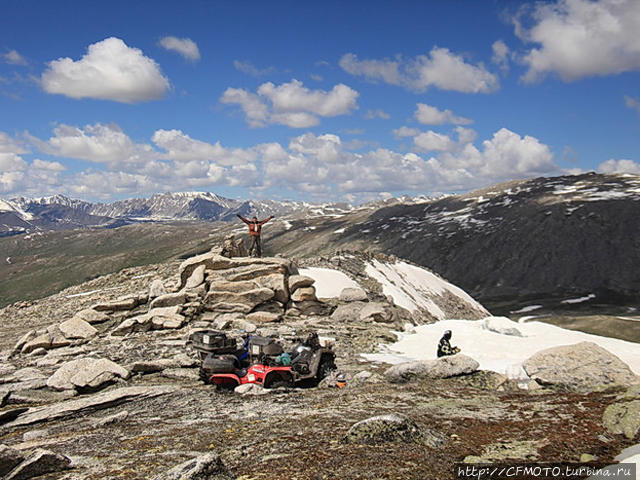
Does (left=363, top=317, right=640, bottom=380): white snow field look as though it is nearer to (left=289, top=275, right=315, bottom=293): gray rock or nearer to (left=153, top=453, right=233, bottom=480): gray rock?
(left=289, top=275, right=315, bottom=293): gray rock

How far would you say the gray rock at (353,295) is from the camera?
3375 centimetres

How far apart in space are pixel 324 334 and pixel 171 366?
9083mm

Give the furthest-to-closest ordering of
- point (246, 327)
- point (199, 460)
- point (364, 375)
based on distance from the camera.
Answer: point (246, 327), point (364, 375), point (199, 460)

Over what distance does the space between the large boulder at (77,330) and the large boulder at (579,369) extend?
21.8m

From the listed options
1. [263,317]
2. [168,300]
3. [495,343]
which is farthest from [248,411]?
[168,300]

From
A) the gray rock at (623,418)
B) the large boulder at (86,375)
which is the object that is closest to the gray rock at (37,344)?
the large boulder at (86,375)

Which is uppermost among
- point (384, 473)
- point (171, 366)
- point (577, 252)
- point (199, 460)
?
point (199, 460)

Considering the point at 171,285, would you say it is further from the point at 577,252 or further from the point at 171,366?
the point at 577,252

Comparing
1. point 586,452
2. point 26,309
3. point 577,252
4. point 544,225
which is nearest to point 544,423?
point 586,452

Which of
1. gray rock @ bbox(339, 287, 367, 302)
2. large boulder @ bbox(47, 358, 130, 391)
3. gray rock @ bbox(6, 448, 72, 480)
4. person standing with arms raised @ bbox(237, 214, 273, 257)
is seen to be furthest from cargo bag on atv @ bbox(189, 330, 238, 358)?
gray rock @ bbox(339, 287, 367, 302)

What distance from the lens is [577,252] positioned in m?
164

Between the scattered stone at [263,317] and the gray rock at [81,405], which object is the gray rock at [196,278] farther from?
the gray rock at [81,405]

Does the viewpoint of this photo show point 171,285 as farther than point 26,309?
No

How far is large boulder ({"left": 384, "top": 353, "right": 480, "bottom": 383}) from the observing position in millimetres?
15258
